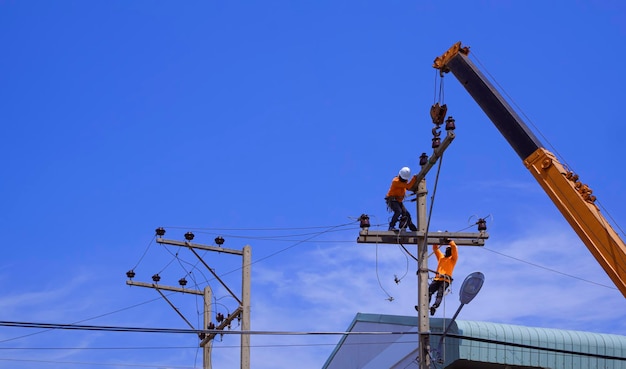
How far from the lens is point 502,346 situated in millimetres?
27953

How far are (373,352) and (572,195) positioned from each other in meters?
12.1

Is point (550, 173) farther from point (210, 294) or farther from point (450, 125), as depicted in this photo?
point (210, 294)

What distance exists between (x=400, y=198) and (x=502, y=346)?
702 centimetres

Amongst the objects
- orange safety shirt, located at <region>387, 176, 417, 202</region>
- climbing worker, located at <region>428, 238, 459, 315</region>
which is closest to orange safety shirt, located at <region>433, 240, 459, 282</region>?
climbing worker, located at <region>428, 238, 459, 315</region>

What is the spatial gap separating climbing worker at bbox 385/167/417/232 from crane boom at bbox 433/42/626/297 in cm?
215

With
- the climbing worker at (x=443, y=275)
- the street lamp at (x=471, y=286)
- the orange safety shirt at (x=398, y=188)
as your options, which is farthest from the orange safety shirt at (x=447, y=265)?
the street lamp at (x=471, y=286)

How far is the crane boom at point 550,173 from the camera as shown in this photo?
773 inches

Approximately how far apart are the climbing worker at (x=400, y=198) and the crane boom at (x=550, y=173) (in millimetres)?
2149

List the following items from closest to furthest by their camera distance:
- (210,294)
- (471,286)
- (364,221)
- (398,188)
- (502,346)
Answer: (471,286)
(364,221)
(398,188)
(502,346)
(210,294)

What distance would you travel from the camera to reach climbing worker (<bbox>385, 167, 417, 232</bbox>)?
22641mm

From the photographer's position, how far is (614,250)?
19500 mm

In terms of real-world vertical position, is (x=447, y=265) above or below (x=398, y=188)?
below

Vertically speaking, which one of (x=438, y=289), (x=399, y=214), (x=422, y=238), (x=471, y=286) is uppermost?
(x=399, y=214)

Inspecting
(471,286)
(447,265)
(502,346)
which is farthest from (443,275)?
(502,346)
